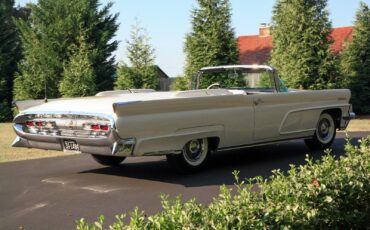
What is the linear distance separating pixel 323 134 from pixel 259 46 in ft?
95.0

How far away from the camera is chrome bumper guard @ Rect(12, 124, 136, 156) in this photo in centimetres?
623

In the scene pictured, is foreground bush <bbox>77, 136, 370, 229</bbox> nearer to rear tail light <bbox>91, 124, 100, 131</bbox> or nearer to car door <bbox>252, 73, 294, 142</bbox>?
rear tail light <bbox>91, 124, 100, 131</bbox>

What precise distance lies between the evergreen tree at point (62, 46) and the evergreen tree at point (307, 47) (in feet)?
25.3

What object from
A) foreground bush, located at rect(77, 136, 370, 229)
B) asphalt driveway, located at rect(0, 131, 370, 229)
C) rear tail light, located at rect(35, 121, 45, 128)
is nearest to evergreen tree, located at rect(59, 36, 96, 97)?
asphalt driveway, located at rect(0, 131, 370, 229)

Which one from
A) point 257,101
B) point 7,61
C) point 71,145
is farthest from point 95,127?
point 7,61

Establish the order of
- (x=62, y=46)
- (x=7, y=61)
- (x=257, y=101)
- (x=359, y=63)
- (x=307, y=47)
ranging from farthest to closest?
(x=7, y=61), (x=62, y=46), (x=359, y=63), (x=307, y=47), (x=257, y=101)

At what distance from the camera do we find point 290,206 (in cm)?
325

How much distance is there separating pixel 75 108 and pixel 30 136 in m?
0.88

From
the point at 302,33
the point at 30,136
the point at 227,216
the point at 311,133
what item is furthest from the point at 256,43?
→ the point at 227,216

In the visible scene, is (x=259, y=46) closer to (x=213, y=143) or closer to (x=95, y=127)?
(x=213, y=143)

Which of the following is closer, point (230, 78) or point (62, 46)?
point (230, 78)

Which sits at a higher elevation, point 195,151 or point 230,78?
point 230,78

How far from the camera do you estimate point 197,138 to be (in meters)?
7.11

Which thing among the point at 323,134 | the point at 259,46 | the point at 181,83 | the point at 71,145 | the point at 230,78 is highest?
the point at 259,46
